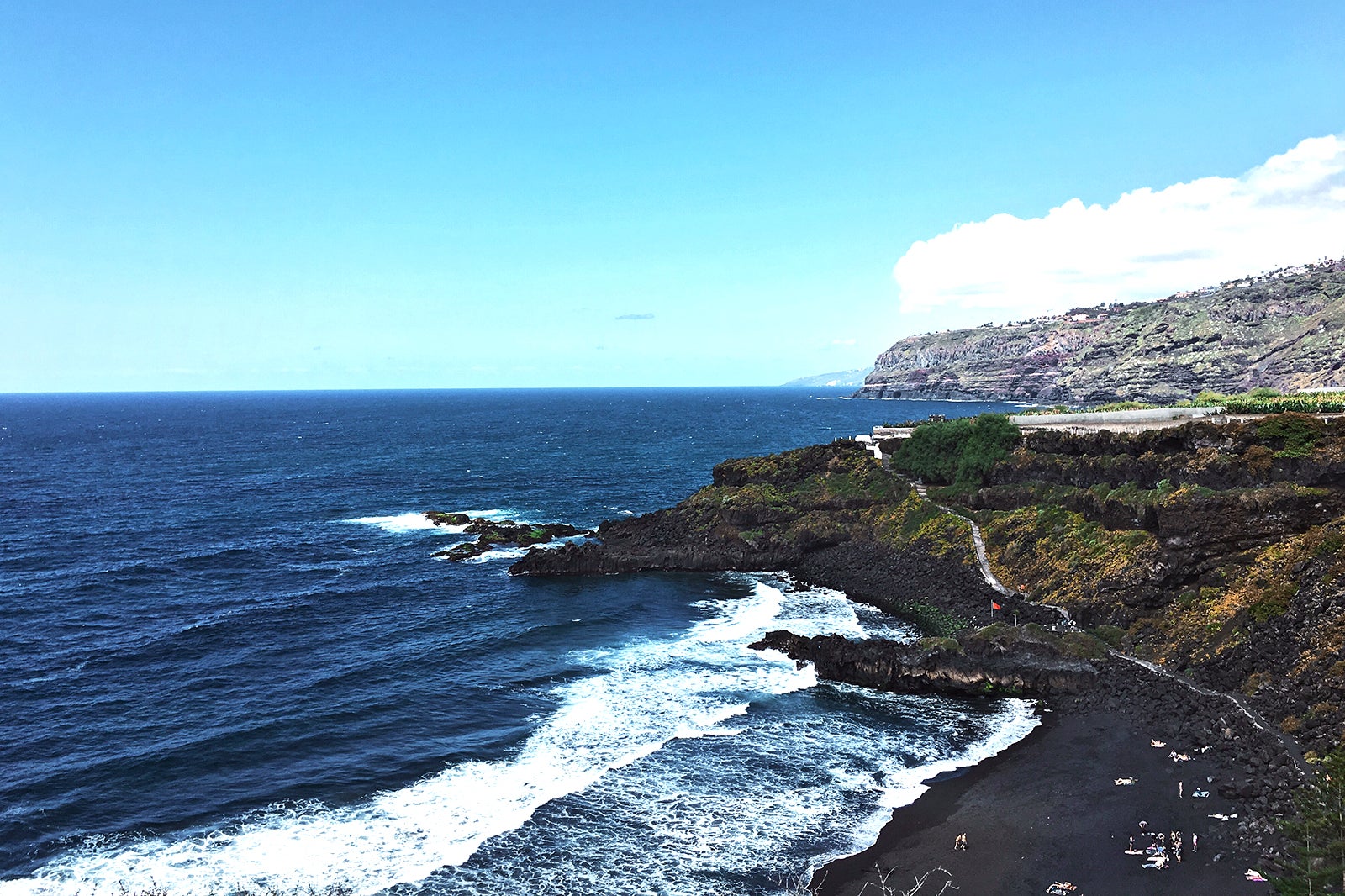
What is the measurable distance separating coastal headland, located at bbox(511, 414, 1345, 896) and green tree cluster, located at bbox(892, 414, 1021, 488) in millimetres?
272

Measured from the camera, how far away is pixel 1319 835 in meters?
25.0

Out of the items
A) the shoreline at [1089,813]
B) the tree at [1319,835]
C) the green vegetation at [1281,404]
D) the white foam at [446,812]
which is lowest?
the shoreline at [1089,813]

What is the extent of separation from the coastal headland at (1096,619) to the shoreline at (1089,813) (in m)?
0.10

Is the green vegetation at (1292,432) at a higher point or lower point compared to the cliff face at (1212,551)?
higher

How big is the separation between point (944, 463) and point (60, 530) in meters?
93.1

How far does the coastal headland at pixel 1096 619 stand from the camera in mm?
28609

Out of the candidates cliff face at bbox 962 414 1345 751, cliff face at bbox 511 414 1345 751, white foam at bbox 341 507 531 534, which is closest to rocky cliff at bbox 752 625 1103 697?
cliff face at bbox 511 414 1345 751

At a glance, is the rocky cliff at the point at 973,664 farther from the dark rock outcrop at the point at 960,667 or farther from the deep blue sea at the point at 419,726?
the deep blue sea at the point at 419,726

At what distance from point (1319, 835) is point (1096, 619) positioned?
2223 cm

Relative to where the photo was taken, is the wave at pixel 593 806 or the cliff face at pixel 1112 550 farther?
the cliff face at pixel 1112 550

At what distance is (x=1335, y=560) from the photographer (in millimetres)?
38688

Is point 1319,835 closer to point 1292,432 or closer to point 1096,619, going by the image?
point 1096,619

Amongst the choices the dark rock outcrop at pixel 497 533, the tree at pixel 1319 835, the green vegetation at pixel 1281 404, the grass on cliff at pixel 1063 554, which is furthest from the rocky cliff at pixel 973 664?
the dark rock outcrop at pixel 497 533

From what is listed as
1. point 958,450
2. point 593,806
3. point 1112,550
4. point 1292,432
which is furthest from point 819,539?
point 593,806
